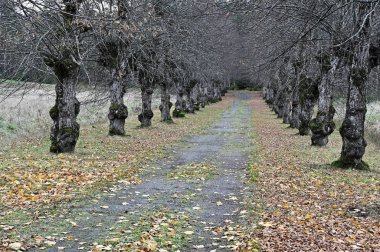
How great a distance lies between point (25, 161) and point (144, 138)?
9.57 metres

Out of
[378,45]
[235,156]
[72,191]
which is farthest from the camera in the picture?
[235,156]

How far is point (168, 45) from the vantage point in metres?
24.9

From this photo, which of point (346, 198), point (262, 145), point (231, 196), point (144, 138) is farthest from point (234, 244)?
point (144, 138)

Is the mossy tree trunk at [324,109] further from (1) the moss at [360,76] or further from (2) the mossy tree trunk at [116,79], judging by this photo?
(2) the mossy tree trunk at [116,79]

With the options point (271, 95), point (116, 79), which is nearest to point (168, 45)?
point (116, 79)

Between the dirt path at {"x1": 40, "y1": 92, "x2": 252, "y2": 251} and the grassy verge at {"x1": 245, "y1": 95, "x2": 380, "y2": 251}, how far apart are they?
21.9 inches

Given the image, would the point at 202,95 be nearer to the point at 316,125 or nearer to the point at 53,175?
the point at 316,125

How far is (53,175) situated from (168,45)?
47.2ft

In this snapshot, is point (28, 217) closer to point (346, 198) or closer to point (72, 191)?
point (72, 191)

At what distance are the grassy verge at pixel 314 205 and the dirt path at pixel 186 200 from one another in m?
0.56

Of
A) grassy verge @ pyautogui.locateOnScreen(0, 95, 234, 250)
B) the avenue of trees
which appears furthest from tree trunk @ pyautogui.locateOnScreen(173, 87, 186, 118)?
grassy verge @ pyautogui.locateOnScreen(0, 95, 234, 250)

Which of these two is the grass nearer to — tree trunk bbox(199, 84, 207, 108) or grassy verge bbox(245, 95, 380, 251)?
grassy verge bbox(245, 95, 380, 251)

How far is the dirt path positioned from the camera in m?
7.51

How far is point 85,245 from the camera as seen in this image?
6.96 meters
